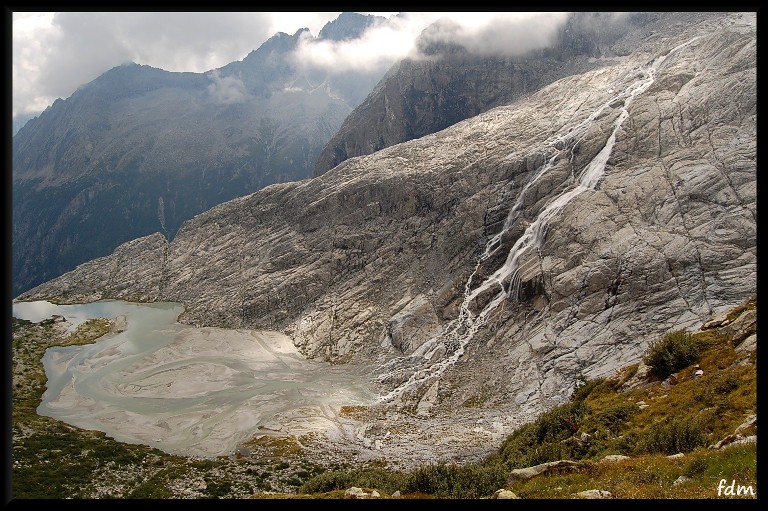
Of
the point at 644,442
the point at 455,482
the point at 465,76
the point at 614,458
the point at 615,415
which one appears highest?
the point at 465,76

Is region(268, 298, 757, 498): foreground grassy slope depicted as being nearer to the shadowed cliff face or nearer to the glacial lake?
the shadowed cliff face

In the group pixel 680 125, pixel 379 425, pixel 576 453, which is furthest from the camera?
pixel 680 125

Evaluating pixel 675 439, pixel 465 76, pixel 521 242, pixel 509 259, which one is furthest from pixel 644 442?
pixel 465 76

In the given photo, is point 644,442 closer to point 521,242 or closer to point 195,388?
point 521,242

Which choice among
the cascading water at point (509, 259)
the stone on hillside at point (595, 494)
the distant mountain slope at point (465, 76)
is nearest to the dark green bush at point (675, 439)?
the stone on hillside at point (595, 494)

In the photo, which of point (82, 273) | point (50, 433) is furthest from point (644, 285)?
point (82, 273)
